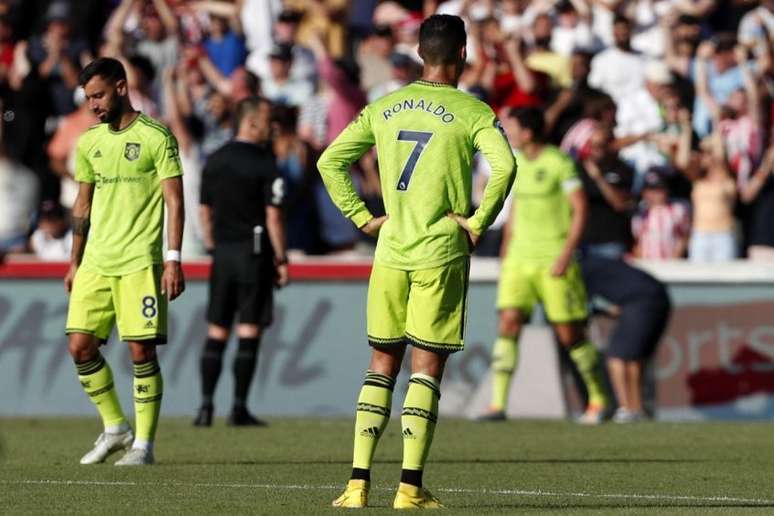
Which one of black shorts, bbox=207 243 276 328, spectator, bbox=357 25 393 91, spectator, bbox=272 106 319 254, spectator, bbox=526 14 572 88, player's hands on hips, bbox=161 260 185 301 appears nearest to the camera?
player's hands on hips, bbox=161 260 185 301

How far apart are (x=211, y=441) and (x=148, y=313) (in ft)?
8.63

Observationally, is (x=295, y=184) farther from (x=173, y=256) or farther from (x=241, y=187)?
(x=173, y=256)

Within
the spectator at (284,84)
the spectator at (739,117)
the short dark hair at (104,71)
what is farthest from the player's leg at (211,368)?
the spectator at (739,117)

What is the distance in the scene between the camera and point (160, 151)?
1126 centimetres

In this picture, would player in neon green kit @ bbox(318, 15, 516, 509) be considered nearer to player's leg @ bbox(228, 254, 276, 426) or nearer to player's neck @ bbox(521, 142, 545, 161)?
player's leg @ bbox(228, 254, 276, 426)

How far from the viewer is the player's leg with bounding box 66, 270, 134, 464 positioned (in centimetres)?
1140

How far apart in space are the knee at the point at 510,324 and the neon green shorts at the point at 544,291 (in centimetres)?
7

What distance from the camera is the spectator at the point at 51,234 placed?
18.7 meters

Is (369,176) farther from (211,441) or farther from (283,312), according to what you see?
(211,441)

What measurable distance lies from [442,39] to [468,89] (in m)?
10.8

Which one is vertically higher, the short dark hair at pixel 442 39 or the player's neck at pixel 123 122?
the short dark hair at pixel 442 39

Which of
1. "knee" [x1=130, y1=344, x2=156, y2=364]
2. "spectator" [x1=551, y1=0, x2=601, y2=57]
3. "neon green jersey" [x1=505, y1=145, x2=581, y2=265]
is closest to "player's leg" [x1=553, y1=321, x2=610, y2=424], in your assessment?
"neon green jersey" [x1=505, y1=145, x2=581, y2=265]

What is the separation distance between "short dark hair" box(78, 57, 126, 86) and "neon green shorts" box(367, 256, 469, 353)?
9.11ft

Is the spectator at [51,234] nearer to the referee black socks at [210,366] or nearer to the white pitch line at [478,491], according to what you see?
the referee black socks at [210,366]
